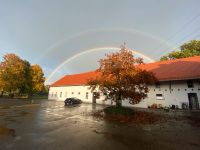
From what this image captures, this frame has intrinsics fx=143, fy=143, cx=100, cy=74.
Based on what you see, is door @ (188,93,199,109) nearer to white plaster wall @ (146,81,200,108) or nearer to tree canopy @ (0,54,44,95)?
white plaster wall @ (146,81,200,108)

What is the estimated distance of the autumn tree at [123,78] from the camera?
54.6 feet

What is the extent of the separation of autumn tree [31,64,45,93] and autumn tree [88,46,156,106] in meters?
43.7

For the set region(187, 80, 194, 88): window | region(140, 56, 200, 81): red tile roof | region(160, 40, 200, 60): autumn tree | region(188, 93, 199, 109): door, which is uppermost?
region(160, 40, 200, 60): autumn tree

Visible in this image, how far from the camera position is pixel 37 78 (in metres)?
56.2

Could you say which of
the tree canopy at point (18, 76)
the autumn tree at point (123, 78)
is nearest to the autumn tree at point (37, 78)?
the tree canopy at point (18, 76)

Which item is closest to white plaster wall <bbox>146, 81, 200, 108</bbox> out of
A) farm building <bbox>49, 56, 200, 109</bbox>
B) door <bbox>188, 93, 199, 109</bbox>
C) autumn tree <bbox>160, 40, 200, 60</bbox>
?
farm building <bbox>49, 56, 200, 109</bbox>

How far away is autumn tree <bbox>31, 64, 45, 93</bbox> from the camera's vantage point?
55.5 metres

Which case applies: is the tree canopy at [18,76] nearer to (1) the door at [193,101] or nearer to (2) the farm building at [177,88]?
(2) the farm building at [177,88]

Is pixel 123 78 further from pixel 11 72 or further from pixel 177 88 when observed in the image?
pixel 11 72

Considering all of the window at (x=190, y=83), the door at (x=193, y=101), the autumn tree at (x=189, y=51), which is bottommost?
the door at (x=193, y=101)

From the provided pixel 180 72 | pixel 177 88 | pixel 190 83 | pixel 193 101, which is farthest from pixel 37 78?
pixel 193 101

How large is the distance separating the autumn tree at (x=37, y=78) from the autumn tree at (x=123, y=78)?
4371cm

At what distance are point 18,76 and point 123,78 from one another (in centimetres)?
4405

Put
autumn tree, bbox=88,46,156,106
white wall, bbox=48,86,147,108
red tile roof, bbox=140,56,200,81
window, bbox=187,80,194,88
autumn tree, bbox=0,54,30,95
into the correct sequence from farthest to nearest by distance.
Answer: autumn tree, bbox=0,54,30,95
white wall, bbox=48,86,147,108
window, bbox=187,80,194,88
red tile roof, bbox=140,56,200,81
autumn tree, bbox=88,46,156,106
